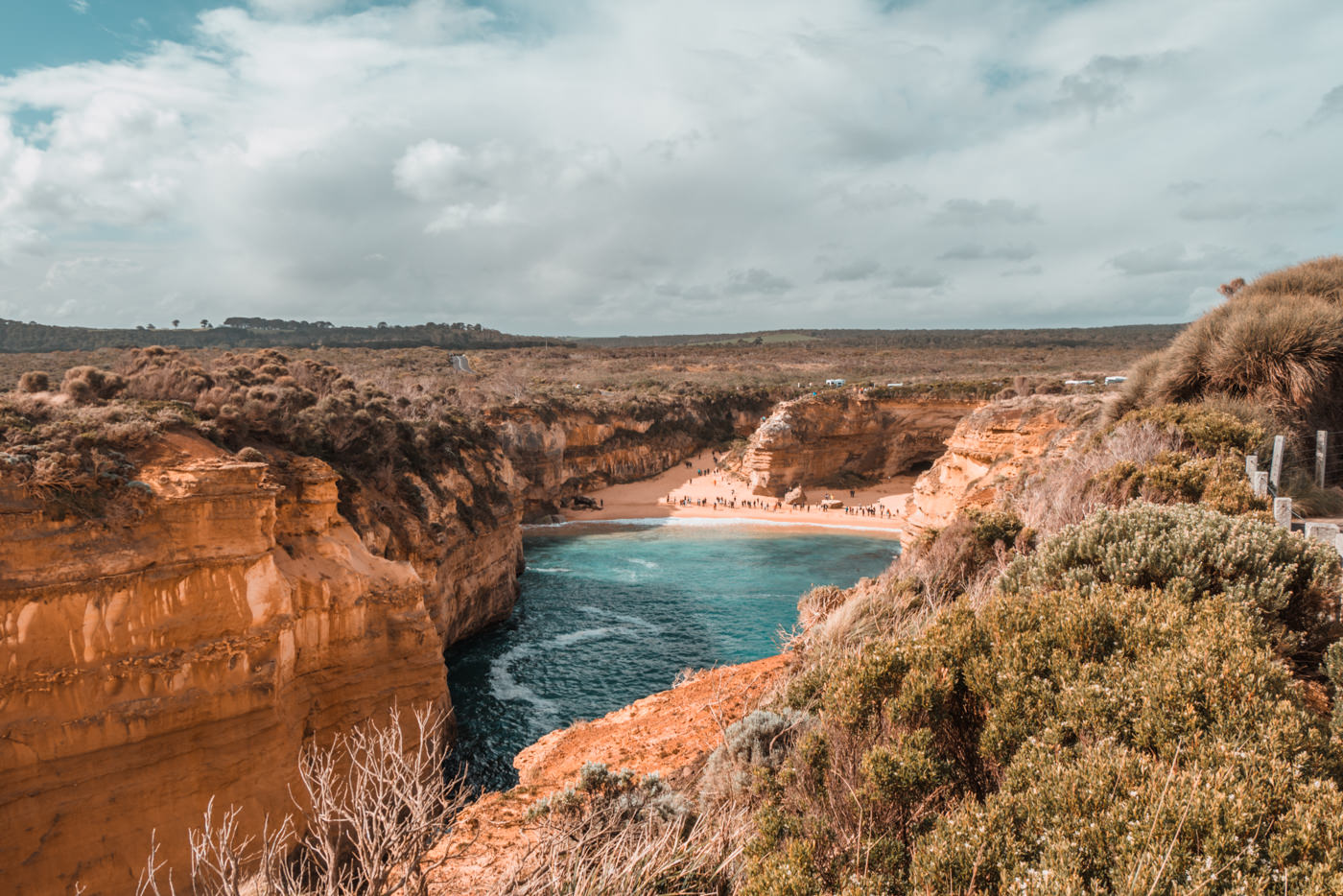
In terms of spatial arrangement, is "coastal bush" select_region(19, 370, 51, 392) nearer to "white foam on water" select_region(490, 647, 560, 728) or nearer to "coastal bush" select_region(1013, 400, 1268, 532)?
"white foam on water" select_region(490, 647, 560, 728)

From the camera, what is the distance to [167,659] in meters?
11.1

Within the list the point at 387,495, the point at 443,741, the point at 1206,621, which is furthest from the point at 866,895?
the point at 387,495

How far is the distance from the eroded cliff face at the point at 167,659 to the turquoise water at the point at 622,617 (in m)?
5.82

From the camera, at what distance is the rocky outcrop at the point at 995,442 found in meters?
31.1

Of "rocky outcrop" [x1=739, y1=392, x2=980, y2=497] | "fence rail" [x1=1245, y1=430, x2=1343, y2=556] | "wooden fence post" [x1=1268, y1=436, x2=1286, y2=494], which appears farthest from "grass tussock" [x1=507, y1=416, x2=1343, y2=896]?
"rocky outcrop" [x1=739, y1=392, x2=980, y2=497]

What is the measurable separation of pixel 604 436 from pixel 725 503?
10996 mm

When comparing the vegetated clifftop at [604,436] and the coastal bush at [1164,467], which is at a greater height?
the coastal bush at [1164,467]

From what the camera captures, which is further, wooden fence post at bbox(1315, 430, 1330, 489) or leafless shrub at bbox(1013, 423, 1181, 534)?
wooden fence post at bbox(1315, 430, 1330, 489)

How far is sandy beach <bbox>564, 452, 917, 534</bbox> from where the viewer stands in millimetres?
47219

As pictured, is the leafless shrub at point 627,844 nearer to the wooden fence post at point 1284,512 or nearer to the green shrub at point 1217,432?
the wooden fence post at point 1284,512

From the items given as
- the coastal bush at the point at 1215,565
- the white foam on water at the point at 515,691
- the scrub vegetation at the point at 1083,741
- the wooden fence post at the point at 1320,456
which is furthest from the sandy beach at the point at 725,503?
the scrub vegetation at the point at 1083,741

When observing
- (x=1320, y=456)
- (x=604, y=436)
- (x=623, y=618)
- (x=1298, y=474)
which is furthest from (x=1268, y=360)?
(x=604, y=436)

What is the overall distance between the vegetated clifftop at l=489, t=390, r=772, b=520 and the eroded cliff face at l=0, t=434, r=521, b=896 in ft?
101

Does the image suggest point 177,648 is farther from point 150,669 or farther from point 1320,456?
point 1320,456
